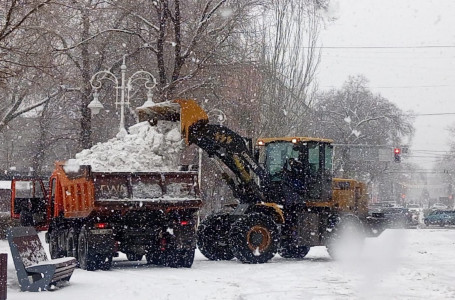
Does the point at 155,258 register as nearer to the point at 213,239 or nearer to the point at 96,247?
the point at 213,239

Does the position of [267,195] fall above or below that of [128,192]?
below

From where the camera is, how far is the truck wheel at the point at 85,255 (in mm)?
16203

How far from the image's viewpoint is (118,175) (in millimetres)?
16531

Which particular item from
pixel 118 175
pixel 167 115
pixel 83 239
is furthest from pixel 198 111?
pixel 83 239

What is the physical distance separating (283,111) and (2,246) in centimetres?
1673

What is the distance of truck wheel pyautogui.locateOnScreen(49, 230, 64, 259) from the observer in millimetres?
19100

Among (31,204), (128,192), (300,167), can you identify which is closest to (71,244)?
(128,192)

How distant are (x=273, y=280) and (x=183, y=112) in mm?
5383

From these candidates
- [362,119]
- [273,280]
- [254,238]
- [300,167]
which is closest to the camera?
[273,280]

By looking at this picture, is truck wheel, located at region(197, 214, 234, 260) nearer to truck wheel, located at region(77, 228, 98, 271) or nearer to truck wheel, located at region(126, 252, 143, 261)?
truck wheel, located at region(126, 252, 143, 261)

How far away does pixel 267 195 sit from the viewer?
20109 mm

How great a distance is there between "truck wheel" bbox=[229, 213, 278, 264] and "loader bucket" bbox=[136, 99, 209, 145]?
2.38 m

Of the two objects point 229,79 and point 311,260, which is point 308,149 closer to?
point 311,260

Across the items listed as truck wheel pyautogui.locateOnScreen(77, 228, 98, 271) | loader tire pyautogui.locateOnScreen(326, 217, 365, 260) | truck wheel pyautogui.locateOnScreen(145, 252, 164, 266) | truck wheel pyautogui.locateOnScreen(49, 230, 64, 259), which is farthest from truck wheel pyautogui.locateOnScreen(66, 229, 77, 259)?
loader tire pyautogui.locateOnScreen(326, 217, 365, 260)
